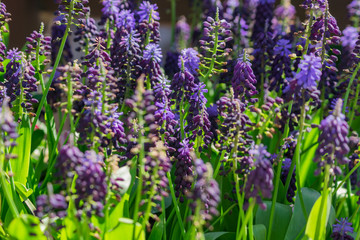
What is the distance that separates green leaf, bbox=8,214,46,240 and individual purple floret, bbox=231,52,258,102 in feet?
4.05

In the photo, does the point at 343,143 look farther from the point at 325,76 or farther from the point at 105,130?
the point at 325,76

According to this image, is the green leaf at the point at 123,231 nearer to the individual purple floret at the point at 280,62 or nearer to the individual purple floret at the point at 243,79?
the individual purple floret at the point at 243,79

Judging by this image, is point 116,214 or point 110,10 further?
point 110,10

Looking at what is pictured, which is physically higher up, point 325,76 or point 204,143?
point 325,76

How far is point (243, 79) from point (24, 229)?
133cm

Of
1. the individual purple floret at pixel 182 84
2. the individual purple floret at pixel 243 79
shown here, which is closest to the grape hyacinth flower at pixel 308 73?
the individual purple floret at pixel 243 79

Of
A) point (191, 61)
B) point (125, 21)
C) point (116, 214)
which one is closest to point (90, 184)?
point (116, 214)

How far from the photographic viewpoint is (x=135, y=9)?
4160 millimetres

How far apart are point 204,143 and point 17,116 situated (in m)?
1.09

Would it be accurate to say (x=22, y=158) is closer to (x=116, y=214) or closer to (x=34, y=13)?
(x=116, y=214)

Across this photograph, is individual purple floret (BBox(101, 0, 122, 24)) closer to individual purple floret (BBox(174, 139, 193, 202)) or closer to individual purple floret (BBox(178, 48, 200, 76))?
individual purple floret (BBox(178, 48, 200, 76))

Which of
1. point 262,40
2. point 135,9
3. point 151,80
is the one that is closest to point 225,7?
point 135,9

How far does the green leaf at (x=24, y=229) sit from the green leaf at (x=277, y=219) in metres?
1.22

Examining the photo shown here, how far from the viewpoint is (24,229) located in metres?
1.88
